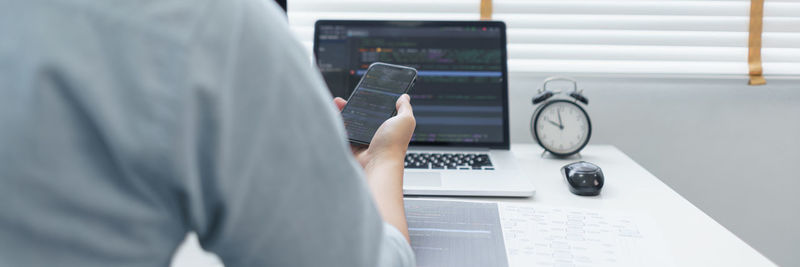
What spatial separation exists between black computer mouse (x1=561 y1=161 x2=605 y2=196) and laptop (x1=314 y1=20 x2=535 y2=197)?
27cm

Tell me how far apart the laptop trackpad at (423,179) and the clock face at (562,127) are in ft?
0.98

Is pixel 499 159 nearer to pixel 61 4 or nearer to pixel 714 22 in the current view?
pixel 714 22

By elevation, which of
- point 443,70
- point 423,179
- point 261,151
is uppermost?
point 261,151

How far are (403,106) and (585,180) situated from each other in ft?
1.01

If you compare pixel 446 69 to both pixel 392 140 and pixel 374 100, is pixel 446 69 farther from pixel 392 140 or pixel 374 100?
pixel 392 140

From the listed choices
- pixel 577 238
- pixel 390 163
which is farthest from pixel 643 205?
pixel 390 163

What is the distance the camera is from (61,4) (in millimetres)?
237

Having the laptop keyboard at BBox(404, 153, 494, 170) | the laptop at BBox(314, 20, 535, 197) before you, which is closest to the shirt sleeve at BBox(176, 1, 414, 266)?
the laptop keyboard at BBox(404, 153, 494, 170)

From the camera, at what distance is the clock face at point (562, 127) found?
1.06m

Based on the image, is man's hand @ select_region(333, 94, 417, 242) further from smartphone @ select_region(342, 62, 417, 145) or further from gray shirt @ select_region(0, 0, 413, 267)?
gray shirt @ select_region(0, 0, 413, 267)

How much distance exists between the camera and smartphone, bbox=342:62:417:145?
30.4 inches

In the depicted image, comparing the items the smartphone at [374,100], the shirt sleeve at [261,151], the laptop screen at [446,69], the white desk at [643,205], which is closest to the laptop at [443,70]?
the laptop screen at [446,69]

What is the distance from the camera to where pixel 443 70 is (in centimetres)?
110

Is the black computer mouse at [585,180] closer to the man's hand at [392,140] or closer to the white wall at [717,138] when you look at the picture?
the man's hand at [392,140]
